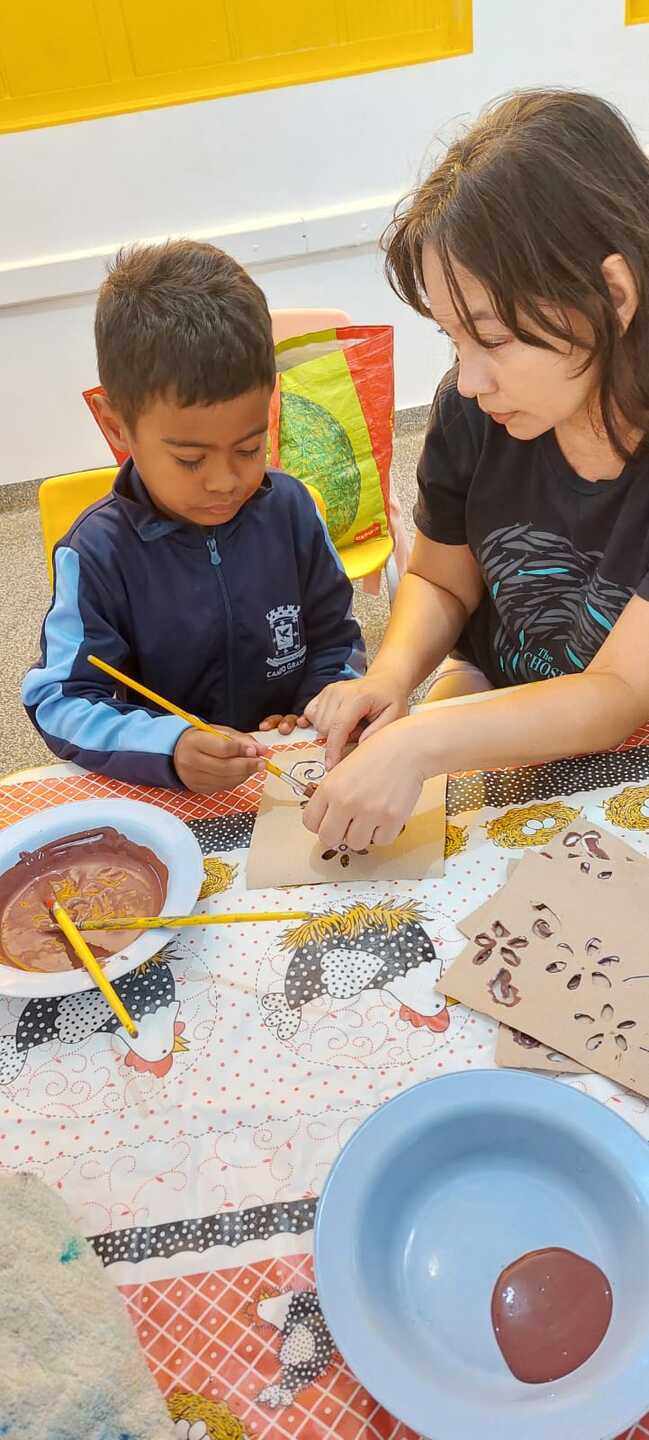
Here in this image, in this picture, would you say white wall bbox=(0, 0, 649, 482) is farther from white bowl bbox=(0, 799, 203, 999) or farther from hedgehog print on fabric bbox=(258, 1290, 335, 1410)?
hedgehog print on fabric bbox=(258, 1290, 335, 1410)

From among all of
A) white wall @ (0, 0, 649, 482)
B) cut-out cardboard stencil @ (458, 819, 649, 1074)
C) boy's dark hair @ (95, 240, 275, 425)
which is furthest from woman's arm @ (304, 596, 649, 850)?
white wall @ (0, 0, 649, 482)

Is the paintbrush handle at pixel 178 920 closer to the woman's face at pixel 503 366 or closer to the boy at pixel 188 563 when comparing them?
the boy at pixel 188 563

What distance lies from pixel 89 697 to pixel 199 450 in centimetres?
31

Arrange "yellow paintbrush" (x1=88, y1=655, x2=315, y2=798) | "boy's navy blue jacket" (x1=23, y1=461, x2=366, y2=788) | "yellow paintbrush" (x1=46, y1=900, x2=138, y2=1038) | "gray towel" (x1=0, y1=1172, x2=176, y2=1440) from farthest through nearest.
→ "boy's navy blue jacket" (x1=23, y1=461, x2=366, y2=788) → "yellow paintbrush" (x1=88, y1=655, x2=315, y2=798) → "yellow paintbrush" (x1=46, y1=900, x2=138, y2=1038) → "gray towel" (x1=0, y1=1172, x2=176, y2=1440)

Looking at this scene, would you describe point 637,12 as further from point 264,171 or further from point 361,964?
point 361,964

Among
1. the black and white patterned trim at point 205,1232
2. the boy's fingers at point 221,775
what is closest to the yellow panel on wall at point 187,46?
the boy's fingers at point 221,775

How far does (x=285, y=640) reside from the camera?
1403 mm

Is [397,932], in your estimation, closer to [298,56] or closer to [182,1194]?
[182,1194]

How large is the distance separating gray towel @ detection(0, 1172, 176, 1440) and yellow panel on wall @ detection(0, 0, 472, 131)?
2945 millimetres

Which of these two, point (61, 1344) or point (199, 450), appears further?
point (199, 450)

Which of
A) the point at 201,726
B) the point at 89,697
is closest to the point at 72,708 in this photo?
the point at 89,697

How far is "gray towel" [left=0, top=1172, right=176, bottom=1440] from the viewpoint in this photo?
523 millimetres

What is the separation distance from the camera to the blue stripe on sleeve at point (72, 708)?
43.6 inches

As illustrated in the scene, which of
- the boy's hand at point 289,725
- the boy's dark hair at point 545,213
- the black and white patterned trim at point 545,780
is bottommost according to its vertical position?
the boy's hand at point 289,725
